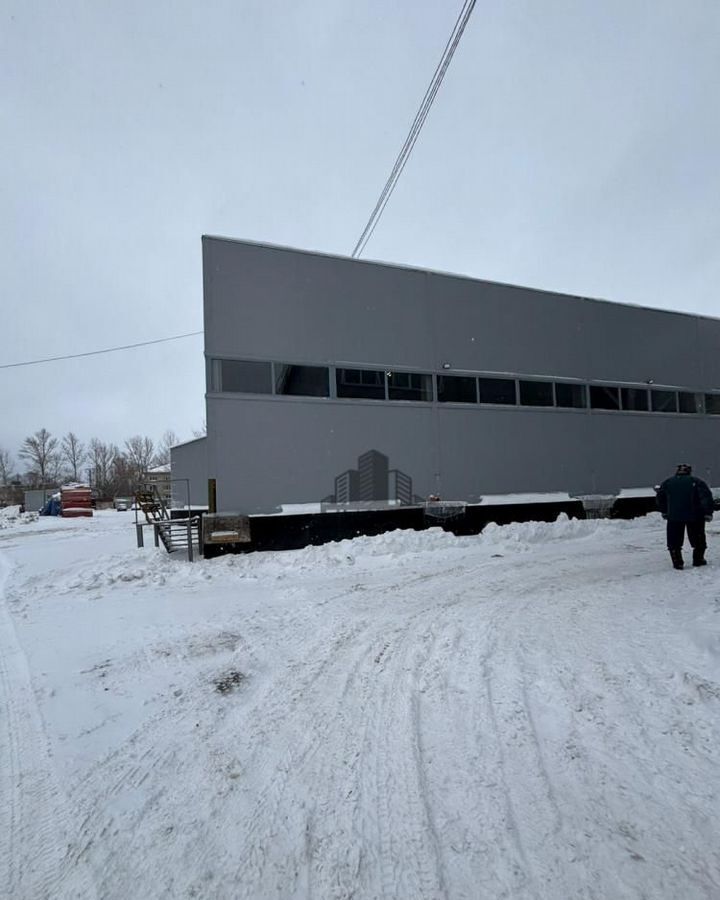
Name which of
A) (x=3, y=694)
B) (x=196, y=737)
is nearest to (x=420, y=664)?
(x=196, y=737)

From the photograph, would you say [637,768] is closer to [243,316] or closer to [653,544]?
[653,544]

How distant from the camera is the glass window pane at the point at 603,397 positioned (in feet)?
42.4

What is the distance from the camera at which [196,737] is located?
114 inches

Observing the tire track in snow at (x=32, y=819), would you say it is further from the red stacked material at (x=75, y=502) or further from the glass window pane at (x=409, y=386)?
the red stacked material at (x=75, y=502)

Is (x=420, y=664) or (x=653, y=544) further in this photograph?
(x=653, y=544)

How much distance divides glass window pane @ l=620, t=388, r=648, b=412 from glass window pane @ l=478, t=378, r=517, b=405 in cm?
409

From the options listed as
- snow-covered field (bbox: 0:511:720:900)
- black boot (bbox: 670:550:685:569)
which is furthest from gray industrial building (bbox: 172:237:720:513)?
black boot (bbox: 670:550:685:569)

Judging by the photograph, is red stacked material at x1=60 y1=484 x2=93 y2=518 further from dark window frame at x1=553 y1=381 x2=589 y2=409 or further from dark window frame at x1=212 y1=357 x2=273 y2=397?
dark window frame at x1=553 y1=381 x2=589 y2=409

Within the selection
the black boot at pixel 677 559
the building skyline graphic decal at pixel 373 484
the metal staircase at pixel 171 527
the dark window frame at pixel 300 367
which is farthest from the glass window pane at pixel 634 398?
the metal staircase at pixel 171 527

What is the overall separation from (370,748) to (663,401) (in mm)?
15197

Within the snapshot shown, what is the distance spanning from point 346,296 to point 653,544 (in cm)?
821

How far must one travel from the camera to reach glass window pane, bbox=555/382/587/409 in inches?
492

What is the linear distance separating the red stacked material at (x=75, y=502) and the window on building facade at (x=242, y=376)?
1043 inches

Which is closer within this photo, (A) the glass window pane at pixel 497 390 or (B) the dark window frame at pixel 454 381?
(B) the dark window frame at pixel 454 381
